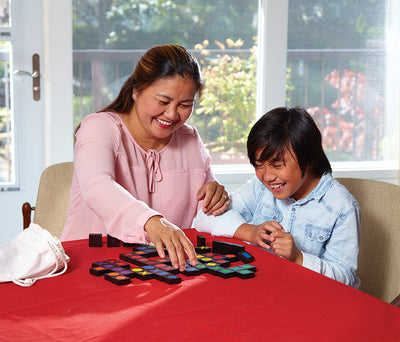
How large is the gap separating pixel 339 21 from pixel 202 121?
1.10m

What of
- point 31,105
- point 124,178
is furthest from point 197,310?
point 31,105

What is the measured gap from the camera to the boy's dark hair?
1751mm

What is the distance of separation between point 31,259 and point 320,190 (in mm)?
930

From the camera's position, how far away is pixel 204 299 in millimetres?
1135

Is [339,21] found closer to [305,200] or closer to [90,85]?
[90,85]

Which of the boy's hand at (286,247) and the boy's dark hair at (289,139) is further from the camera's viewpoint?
the boy's dark hair at (289,139)

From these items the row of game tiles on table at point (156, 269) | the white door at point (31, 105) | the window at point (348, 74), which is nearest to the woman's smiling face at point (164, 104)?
the row of game tiles on table at point (156, 269)

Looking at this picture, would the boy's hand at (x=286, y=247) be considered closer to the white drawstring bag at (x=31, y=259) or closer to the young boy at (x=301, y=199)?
the young boy at (x=301, y=199)

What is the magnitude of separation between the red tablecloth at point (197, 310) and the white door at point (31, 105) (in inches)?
78.5

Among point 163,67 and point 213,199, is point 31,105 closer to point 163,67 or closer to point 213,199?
point 163,67

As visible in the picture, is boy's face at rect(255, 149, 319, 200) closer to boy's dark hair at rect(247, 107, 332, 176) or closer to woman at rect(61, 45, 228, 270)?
boy's dark hair at rect(247, 107, 332, 176)

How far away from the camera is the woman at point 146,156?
1.66m

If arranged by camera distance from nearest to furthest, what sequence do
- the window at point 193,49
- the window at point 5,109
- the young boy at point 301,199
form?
the young boy at point 301,199
the window at point 5,109
the window at point 193,49

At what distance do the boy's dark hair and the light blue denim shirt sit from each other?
3.2 inches
